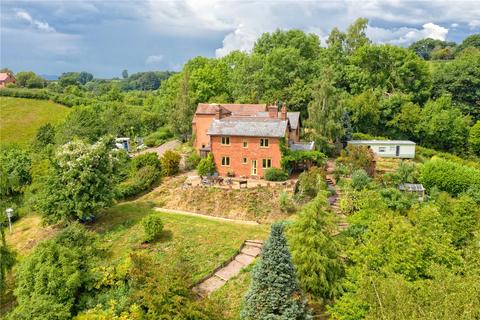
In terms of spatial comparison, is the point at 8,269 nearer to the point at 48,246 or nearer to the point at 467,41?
the point at 48,246

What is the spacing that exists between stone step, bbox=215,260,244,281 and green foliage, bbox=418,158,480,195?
1961cm

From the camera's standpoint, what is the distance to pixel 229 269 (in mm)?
21875

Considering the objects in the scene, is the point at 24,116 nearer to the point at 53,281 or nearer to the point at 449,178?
the point at 53,281

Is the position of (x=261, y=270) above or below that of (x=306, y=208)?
below

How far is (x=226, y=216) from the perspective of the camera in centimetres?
2938

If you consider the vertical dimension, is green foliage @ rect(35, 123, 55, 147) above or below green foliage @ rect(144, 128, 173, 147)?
above

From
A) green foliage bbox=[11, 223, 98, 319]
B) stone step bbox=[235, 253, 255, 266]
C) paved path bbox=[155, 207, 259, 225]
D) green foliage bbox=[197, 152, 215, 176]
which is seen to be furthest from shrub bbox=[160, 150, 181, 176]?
green foliage bbox=[11, 223, 98, 319]

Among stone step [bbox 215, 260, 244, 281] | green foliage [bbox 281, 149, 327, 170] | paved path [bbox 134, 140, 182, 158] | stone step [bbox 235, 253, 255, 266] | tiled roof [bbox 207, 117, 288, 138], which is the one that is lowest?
stone step [bbox 215, 260, 244, 281]

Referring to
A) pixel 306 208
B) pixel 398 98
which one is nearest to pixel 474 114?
pixel 398 98

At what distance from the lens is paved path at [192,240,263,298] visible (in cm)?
2023

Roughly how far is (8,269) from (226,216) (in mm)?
15324

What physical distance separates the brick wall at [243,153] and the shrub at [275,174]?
784 millimetres

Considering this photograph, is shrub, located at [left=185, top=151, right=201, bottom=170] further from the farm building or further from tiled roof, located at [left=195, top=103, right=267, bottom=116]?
the farm building

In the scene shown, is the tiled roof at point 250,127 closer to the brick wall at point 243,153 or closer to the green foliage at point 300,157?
the brick wall at point 243,153
